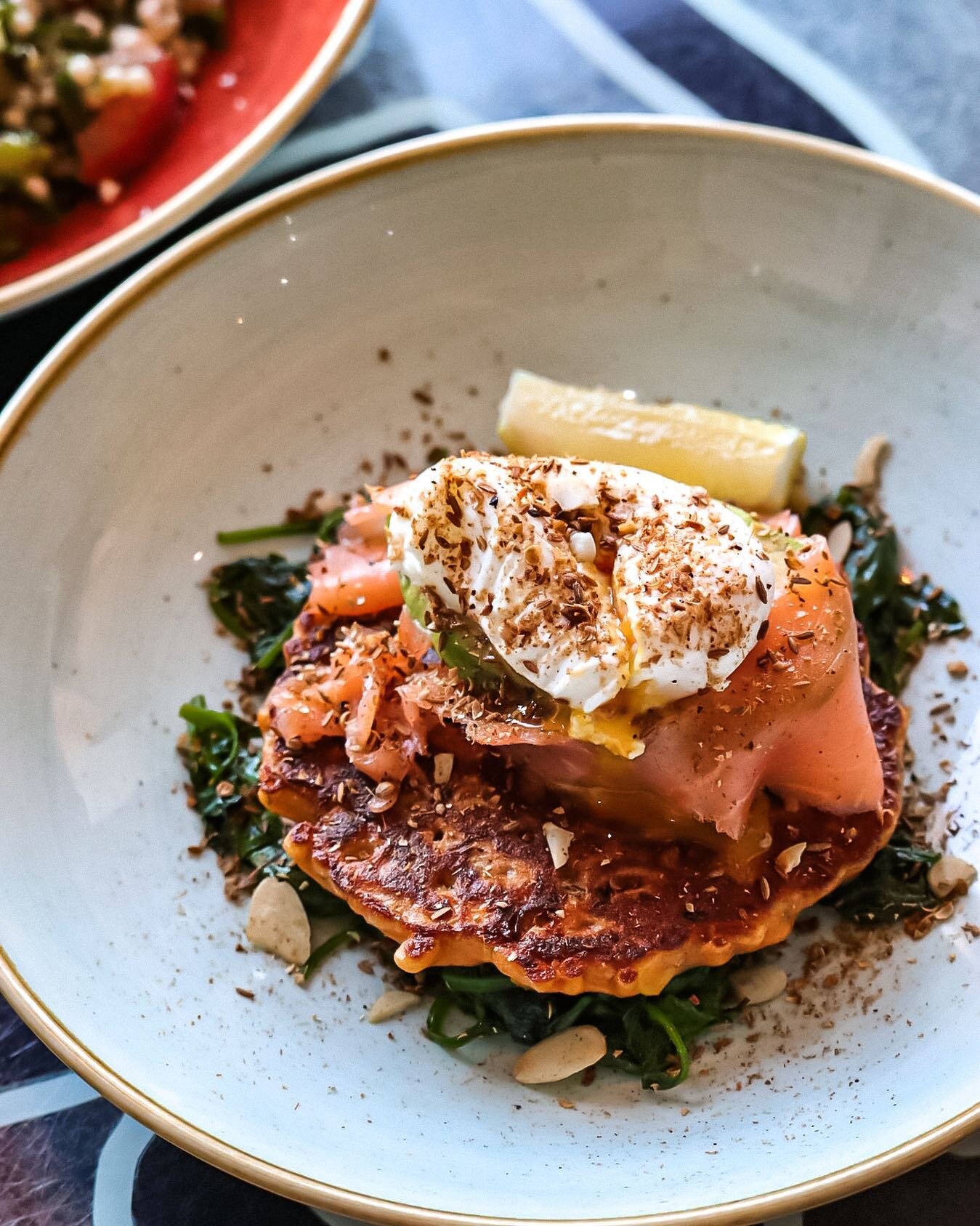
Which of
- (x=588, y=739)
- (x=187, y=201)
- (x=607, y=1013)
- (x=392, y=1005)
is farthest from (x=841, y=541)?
(x=187, y=201)

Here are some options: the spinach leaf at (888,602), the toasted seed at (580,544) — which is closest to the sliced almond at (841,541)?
the spinach leaf at (888,602)

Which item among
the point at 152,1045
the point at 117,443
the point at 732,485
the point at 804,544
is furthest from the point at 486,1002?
the point at 117,443

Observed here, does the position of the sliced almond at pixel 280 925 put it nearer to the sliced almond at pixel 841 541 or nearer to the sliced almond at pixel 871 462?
the sliced almond at pixel 841 541

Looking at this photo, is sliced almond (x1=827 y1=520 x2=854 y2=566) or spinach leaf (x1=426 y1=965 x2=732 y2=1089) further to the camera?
sliced almond (x1=827 y1=520 x2=854 y2=566)

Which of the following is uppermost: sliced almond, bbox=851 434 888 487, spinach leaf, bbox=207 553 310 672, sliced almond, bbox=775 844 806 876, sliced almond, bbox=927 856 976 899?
sliced almond, bbox=851 434 888 487

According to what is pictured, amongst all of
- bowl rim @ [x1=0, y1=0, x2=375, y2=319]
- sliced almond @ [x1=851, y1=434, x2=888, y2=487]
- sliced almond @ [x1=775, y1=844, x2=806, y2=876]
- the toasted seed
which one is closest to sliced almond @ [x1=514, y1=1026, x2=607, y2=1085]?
sliced almond @ [x1=775, y1=844, x2=806, y2=876]

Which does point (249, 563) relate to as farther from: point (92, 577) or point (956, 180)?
point (956, 180)

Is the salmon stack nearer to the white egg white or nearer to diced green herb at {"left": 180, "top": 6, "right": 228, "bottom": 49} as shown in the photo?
the white egg white
